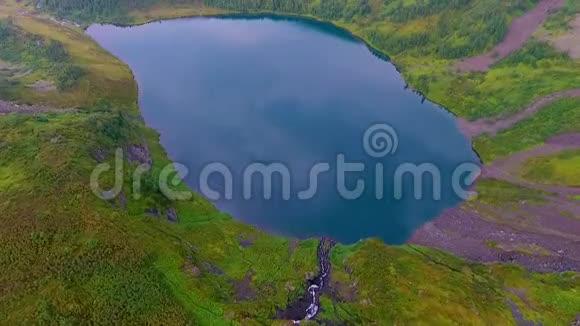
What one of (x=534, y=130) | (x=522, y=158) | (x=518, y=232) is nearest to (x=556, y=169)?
(x=522, y=158)

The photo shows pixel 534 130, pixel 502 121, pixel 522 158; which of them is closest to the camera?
pixel 522 158

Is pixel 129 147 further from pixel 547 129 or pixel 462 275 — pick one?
pixel 547 129

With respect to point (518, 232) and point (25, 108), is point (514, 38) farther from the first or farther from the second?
point (25, 108)

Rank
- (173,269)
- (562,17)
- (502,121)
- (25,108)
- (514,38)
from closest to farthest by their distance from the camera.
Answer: (173,269) < (25,108) < (502,121) < (562,17) < (514,38)

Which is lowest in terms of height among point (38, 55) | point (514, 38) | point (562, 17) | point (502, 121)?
point (38, 55)

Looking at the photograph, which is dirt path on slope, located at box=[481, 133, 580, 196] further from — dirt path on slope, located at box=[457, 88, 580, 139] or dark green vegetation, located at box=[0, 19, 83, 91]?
dark green vegetation, located at box=[0, 19, 83, 91]

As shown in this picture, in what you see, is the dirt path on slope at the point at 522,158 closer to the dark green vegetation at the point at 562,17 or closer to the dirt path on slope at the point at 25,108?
the dark green vegetation at the point at 562,17

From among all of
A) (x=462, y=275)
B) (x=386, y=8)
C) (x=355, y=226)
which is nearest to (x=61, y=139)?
(x=355, y=226)
